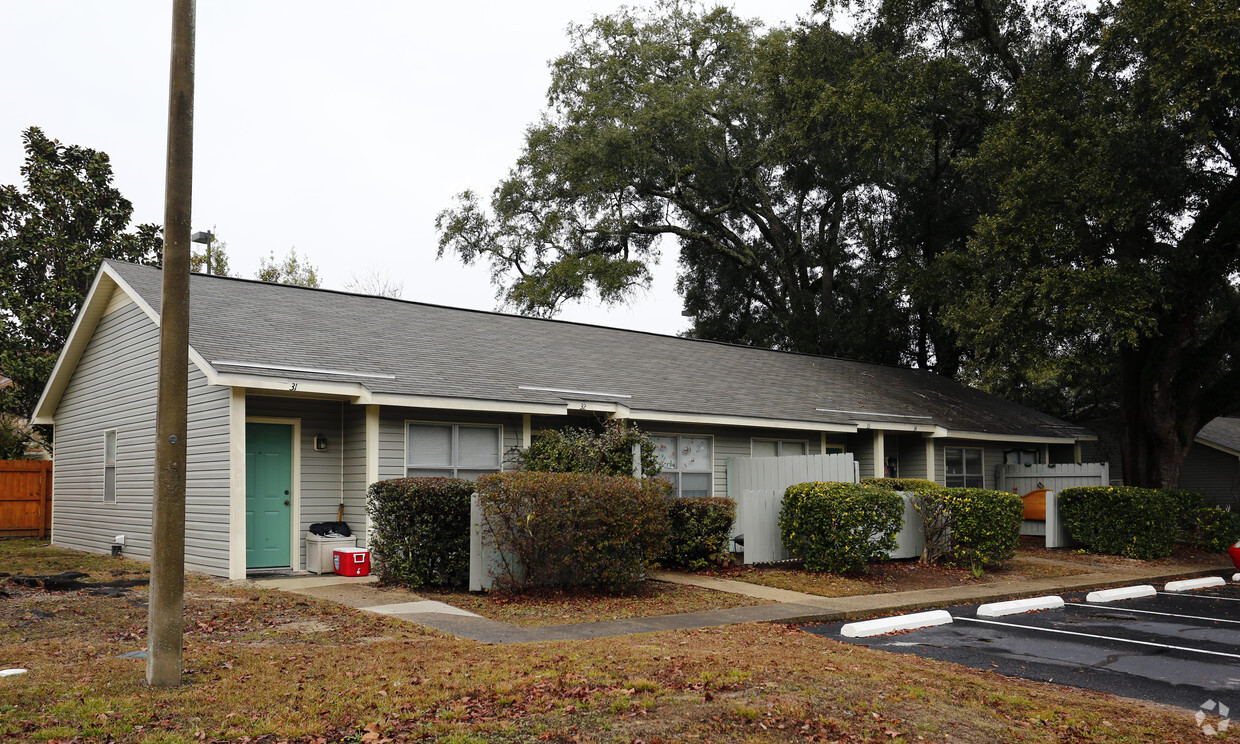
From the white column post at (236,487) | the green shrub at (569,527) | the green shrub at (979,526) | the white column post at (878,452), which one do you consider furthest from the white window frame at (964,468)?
the white column post at (236,487)

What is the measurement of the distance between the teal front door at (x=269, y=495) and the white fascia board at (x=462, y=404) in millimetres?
1596

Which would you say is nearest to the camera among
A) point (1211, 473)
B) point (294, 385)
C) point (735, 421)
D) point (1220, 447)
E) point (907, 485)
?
point (294, 385)

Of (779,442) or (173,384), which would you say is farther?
(779,442)

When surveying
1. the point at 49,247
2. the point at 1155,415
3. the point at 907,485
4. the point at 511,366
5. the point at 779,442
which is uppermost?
the point at 49,247

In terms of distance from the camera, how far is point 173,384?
6.57 meters

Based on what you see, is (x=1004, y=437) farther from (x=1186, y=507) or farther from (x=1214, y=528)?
(x=1214, y=528)

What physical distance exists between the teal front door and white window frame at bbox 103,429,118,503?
484 centimetres

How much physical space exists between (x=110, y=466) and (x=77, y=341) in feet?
9.50

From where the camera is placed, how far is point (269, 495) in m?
14.0

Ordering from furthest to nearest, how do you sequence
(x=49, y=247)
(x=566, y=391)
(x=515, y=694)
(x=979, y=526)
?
(x=49, y=247) → (x=566, y=391) → (x=979, y=526) → (x=515, y=694)

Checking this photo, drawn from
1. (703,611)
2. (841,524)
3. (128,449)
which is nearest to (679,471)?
(841,524)

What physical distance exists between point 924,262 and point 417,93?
62.4ft

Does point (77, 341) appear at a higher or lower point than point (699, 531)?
higher

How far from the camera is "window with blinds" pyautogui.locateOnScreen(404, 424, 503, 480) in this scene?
48.5 feet
